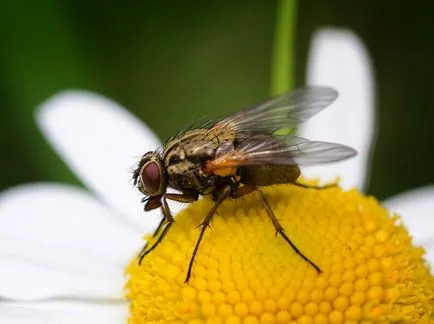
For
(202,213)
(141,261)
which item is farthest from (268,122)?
(141,261)

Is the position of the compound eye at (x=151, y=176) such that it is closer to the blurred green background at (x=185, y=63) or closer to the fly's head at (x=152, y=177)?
the fly's head at (x=152, y=177)

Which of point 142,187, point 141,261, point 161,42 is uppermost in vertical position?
point 161,42

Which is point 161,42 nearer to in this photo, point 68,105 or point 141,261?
point 68,105

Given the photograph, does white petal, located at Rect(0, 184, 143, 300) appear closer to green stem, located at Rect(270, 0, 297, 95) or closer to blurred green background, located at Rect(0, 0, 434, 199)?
blurred green background, located at Rect(0, 0, 434, 199)

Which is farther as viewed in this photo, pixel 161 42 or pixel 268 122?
pixel 161 42

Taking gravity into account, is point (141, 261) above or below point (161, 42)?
below

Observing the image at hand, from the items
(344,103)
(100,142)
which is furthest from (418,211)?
(100,142)
